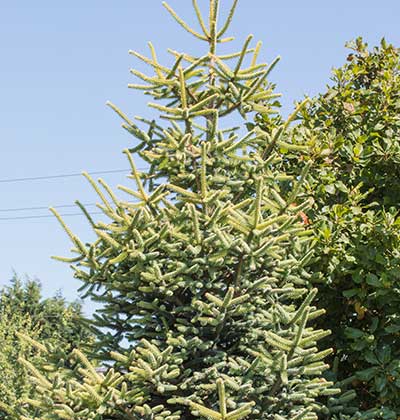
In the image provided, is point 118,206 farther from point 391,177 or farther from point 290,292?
point 391,177

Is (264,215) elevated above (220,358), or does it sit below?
above

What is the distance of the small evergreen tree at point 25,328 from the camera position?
10.4 meters

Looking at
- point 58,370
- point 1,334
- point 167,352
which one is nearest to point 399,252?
point 167,352

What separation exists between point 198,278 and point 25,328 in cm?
813

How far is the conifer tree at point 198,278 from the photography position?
16.1ft

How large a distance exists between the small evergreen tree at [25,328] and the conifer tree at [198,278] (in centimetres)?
494

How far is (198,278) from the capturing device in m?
5.20

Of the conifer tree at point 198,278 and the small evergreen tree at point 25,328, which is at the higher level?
the small evergreen tree at point 25,328

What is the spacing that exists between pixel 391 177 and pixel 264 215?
1454 millimetres

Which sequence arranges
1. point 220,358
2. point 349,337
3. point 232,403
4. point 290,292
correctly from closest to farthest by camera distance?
point 232,403
point 220,358
point 290,292
point 349,337

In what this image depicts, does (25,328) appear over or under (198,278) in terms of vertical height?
over

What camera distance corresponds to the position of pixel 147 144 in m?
5.75

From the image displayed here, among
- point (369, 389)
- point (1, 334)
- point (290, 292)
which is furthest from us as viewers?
point (1, 334)

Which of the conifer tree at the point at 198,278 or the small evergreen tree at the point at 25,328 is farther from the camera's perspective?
the small evergreen tree at the point at 25,328
